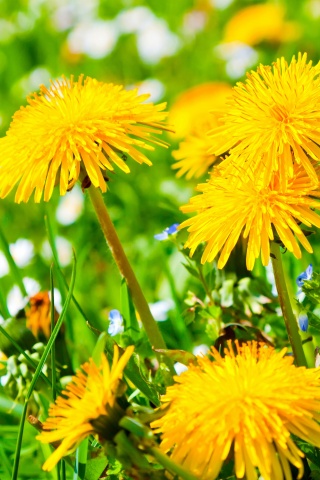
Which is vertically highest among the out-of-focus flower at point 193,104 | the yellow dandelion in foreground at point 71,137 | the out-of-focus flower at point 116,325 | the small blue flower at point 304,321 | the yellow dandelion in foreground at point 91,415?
the out-of-focus flower at point 193,104

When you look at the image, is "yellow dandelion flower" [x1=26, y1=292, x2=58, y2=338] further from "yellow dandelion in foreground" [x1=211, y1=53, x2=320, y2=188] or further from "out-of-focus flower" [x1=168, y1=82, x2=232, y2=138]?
"out-of-focus flower" [x1=168, y1=82, x2=232, y2=138]

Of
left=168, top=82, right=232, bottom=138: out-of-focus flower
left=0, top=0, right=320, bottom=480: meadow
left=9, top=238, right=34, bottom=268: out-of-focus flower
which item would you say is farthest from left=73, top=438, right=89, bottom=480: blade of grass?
left=168, top=82, right=232, bottom=138: out-of-focus flower

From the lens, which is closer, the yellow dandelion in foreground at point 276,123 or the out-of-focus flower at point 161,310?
the yellow dandelion in foreground at point 276,123

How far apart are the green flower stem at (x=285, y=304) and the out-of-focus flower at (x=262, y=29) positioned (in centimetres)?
214

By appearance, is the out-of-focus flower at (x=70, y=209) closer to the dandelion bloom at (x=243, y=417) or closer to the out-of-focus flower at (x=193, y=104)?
the out-of-focus flower at (x=193, y=104)

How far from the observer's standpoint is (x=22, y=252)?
2.14m

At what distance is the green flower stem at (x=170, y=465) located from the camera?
76 centimetres

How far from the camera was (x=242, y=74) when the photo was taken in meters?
3.02

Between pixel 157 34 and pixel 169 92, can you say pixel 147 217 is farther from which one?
pixel 157 34

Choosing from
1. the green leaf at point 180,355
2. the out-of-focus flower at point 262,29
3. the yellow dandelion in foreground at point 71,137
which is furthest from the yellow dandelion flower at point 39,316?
the out-of-focus flower at point 262,29

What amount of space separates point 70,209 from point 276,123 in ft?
5.17

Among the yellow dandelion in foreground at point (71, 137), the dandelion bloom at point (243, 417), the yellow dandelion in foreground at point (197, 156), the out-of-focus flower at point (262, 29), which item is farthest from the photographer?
the out-of-focus flower at point (262, 29)

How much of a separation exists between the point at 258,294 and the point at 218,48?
6.96 ft

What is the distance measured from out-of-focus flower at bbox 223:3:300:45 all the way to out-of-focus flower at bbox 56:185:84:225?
37.5 inches
